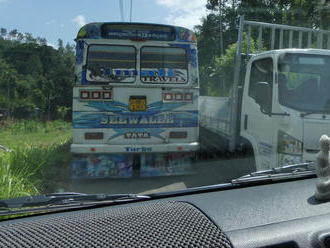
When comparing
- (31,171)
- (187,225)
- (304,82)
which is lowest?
(31,171)

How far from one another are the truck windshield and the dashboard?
3311 millimetres

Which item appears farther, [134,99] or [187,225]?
[134,99]

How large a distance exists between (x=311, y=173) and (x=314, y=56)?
11.1 feet

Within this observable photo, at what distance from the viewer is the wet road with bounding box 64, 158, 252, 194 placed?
17.7 feet

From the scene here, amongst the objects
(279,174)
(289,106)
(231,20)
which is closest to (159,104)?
(289,106)

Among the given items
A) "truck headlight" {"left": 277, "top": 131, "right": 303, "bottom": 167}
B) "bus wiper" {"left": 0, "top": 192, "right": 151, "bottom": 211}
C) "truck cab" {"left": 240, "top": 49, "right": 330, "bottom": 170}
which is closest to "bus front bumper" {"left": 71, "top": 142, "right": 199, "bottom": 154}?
"truck cab" {"left": 240, "top": 49, "right": 330, "bottom": 170}

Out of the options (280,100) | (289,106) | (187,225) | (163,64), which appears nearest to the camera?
(187,225)

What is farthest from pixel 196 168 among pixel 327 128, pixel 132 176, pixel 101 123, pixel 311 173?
pixel 311 173

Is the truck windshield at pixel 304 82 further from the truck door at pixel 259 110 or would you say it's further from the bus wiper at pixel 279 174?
the bus wiper at pixel 279 174

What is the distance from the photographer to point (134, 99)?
719 cm

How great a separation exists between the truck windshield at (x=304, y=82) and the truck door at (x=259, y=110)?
0.67 ft

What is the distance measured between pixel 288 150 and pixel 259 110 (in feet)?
3.53

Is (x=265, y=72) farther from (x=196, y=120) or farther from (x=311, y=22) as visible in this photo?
(x=311, y=22)

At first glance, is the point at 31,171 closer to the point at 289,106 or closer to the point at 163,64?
the point at 163,64
